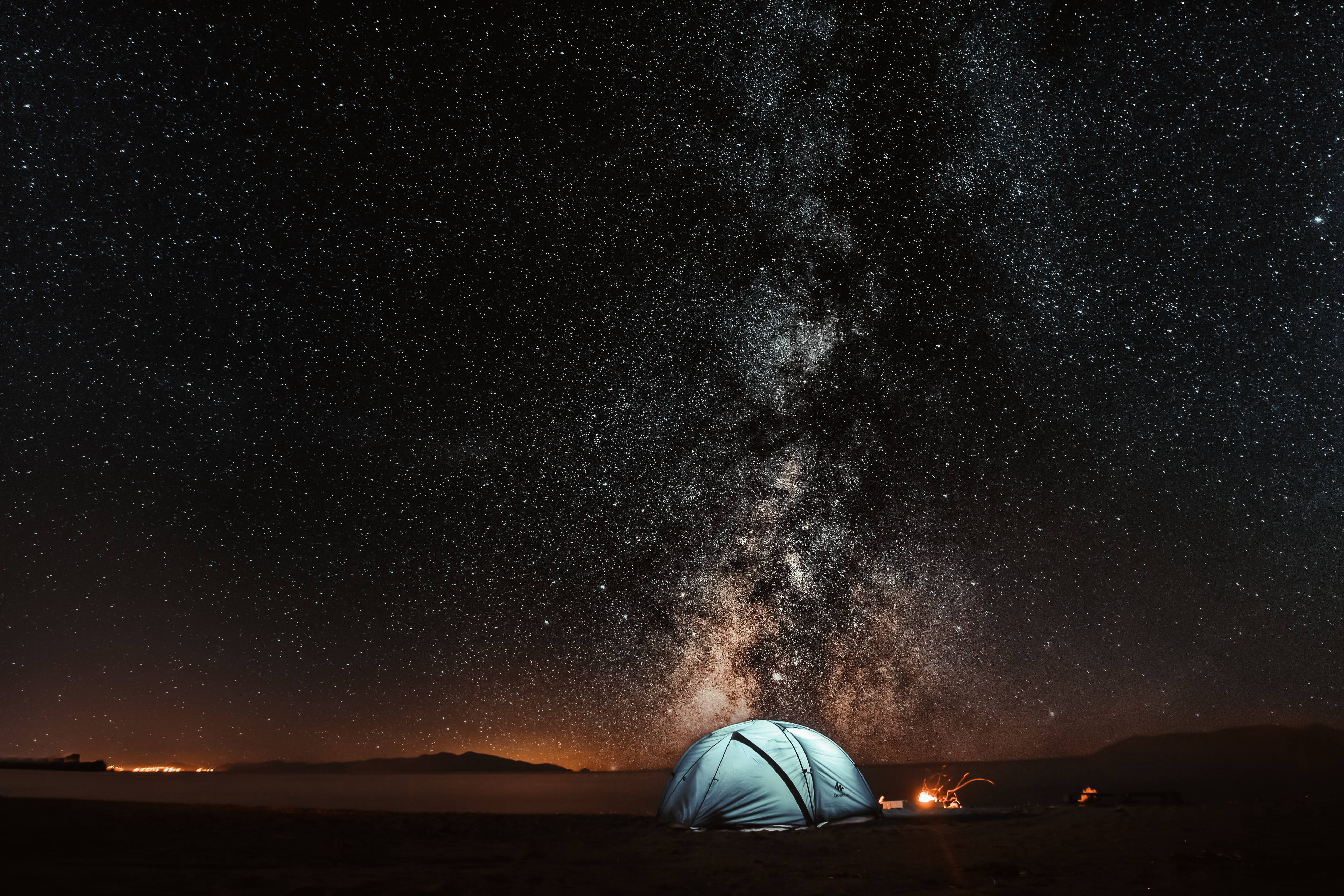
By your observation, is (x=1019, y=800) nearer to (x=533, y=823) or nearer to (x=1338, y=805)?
(x=1338, y=805)

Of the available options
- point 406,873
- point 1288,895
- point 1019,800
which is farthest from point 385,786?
point 1288,895

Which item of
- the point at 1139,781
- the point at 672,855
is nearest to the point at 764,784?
the point at 672,855

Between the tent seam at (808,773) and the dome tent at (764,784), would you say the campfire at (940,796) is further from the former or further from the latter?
the tent seam at (808,773)

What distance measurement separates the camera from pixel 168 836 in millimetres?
9867

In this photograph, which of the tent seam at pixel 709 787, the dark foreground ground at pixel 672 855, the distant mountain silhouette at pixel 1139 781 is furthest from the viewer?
the distant mountain silhouette at pixel 1139 781

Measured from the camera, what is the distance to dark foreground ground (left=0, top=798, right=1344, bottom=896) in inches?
275

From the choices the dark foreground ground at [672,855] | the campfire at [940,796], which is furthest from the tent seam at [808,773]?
the campfire at [940,796]

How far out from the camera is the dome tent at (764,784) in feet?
39.3

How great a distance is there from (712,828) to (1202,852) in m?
6.94

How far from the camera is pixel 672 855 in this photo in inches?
378

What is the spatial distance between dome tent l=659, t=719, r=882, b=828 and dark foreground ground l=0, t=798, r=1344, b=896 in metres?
0.45

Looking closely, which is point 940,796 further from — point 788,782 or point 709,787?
point 709,787

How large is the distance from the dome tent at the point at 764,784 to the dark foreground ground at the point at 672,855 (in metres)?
0.45

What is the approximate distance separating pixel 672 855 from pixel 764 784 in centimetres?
303
